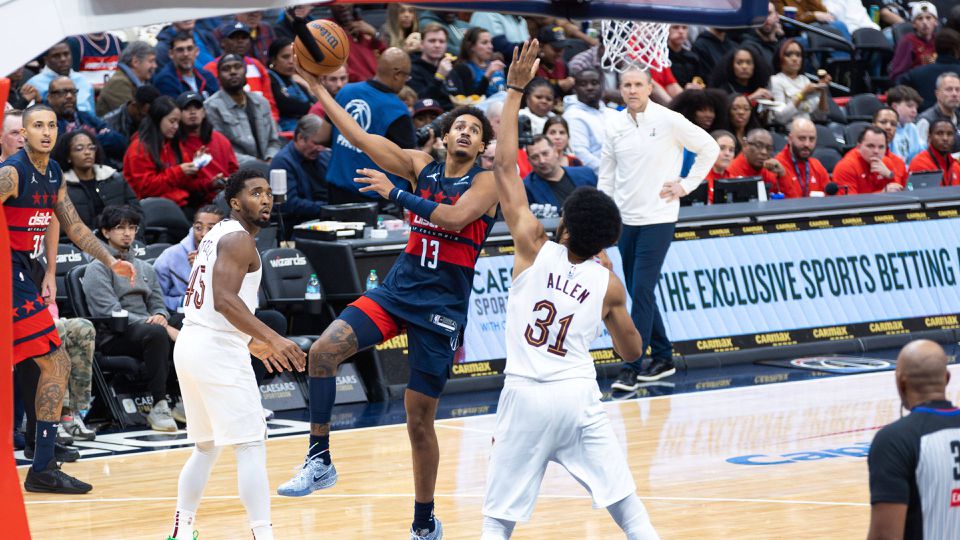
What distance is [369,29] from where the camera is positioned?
1595 cm

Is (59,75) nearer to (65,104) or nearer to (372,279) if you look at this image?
(65,104)

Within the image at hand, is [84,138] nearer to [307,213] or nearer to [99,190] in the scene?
[99,190]

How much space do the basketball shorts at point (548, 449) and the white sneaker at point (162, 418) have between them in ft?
16.7

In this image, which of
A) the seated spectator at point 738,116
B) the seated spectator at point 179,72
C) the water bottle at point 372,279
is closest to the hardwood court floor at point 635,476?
the water bottle at point 372,279

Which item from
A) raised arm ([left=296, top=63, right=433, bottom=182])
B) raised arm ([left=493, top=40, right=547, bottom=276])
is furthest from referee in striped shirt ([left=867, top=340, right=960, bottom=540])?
raised arm ([left=296, top=63, right=433, bottom=182])

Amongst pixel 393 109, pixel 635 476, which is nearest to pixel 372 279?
pixel 393 109

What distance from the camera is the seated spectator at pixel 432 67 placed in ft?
51.3

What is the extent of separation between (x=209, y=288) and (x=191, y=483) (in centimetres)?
94

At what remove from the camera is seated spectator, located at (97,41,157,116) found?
13.6 meters

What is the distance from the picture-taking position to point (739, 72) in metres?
17.0

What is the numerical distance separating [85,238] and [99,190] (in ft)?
9.38

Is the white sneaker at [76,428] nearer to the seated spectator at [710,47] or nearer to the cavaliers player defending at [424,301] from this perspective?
the cavaliers player defending at [424,301]

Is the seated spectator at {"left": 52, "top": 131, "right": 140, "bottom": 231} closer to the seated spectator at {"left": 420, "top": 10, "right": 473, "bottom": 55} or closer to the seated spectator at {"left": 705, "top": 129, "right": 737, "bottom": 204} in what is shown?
the seated spectator at {"left": 705, "top": 129, "right": 737, "bottom": 204}

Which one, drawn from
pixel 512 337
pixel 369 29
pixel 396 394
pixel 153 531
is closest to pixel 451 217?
pixel 512 337
